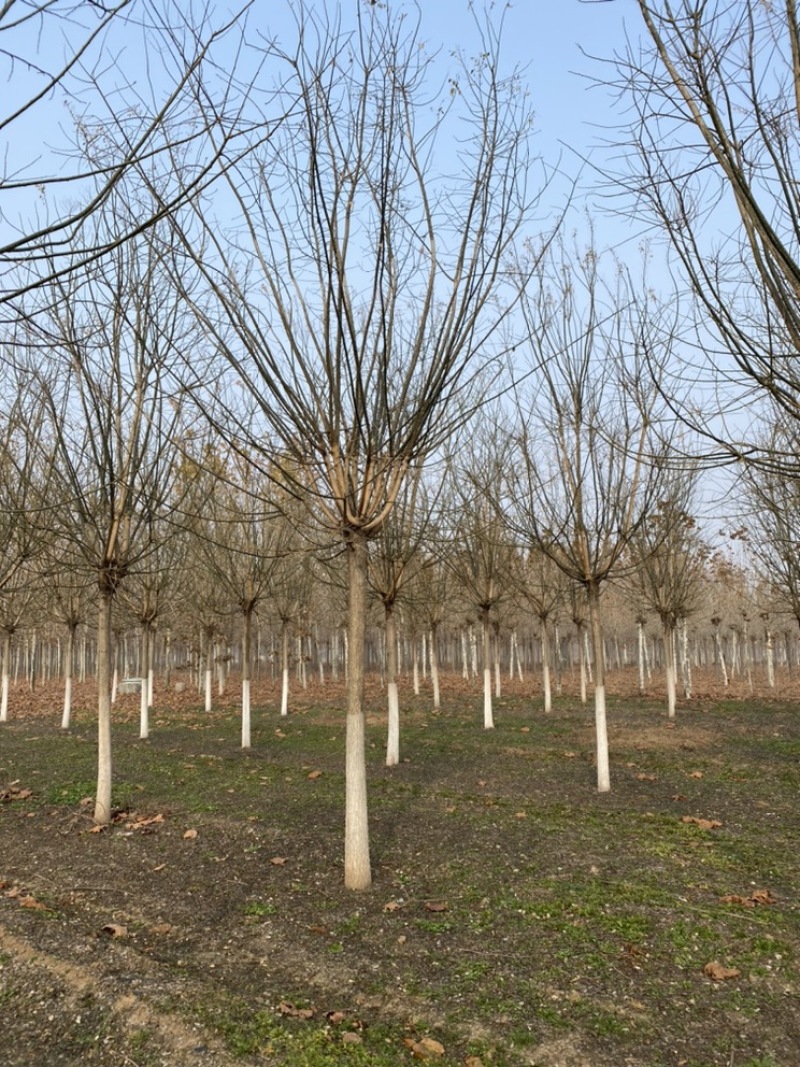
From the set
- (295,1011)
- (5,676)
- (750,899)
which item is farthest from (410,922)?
(5,676)

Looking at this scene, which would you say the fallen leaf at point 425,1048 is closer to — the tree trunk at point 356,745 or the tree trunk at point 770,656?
the tree trunk at point 356,745

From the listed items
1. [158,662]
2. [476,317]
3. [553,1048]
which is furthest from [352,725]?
[158,662]

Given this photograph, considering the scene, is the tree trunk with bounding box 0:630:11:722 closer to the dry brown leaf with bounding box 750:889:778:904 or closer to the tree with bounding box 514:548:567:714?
the tree with bounding box 514:548:567:714

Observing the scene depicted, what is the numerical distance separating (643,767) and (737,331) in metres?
8.52

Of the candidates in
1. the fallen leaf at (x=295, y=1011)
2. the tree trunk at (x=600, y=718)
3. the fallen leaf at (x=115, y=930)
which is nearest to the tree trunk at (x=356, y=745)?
the fallen leaf at (x=115, y=930)

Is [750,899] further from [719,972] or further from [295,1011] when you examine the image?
[295,1011]

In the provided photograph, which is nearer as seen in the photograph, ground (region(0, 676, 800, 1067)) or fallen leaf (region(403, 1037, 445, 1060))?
fallen leaf (region(403, 1037, 445, 1060))

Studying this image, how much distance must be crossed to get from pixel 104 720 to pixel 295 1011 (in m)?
5.14

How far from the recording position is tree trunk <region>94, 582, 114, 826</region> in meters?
Result: 7.75

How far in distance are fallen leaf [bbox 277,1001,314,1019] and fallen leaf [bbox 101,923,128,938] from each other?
5.33ft

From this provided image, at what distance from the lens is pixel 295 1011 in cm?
364

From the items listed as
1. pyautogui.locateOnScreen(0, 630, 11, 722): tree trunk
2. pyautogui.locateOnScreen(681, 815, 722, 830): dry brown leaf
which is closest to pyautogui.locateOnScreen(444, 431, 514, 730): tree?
pyautogui.locateOnScreen(681, 815, 722, 830): dry brown leaf

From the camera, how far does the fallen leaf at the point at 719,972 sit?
157 inches

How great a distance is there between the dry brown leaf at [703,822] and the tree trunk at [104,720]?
6.09m
